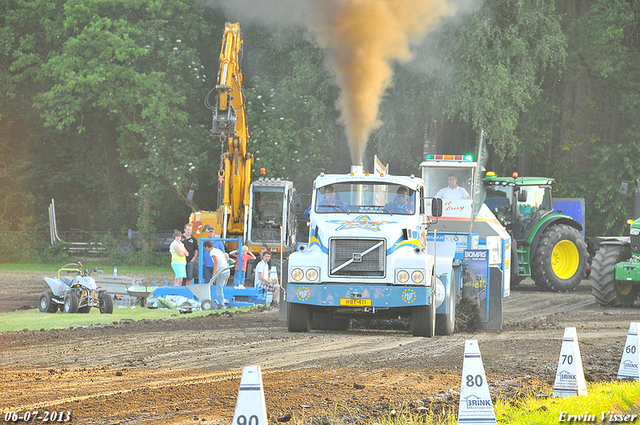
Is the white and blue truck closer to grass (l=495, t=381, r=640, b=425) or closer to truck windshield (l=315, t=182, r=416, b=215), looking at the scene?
truck windshield (l=315, t=182, r=416, b=215)

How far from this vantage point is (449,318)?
13.8 metres

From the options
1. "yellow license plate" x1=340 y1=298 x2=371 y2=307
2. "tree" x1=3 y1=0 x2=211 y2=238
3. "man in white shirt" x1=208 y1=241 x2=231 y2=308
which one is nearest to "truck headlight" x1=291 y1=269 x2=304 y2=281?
"yellow license plate" x1=340 y1=298 x2=371 y2=307

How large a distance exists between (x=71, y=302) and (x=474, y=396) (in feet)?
40.1

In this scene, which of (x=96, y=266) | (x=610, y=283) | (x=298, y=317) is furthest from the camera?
(x=96, y=266)

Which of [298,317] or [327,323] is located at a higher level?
[298,317]

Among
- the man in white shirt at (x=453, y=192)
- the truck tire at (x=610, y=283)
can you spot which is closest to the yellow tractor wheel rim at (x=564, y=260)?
the truck tire at (x=610, y=283)

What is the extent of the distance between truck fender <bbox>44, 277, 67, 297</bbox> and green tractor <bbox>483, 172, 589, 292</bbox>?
11872 mm

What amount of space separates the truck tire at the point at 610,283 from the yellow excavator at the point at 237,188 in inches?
333

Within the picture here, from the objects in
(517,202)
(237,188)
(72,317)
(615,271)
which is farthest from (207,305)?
(517,202)

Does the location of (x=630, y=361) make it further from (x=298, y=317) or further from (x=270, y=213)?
(x=270, y=213)

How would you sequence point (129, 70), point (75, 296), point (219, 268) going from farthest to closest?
1. point (129, 70)
2. point (219, 268)
3. point (75, 296)

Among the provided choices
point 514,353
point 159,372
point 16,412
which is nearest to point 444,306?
point 514,353

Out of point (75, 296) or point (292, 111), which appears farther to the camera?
point (292, 111)

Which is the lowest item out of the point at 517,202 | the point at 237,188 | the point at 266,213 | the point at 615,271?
the point at 615,271
